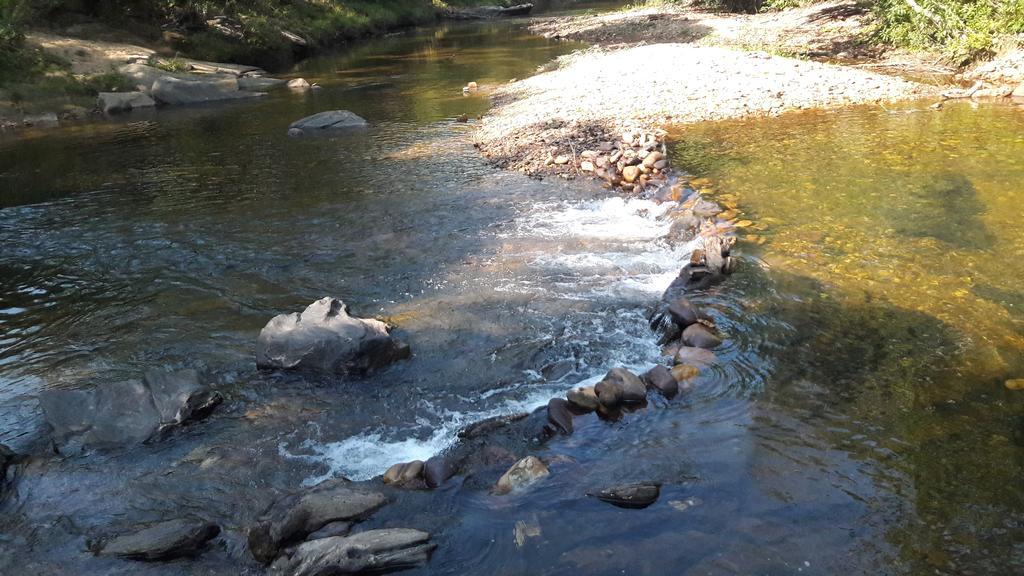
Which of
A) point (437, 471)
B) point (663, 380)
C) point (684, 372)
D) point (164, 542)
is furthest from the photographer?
point (684, 372)

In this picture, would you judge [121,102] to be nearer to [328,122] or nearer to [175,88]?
[175,88]

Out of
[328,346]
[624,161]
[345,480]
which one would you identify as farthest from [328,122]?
[345,480]

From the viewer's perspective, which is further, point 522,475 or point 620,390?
point 620,390

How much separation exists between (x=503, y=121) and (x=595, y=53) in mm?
12525

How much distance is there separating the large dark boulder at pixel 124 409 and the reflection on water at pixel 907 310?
5.26m

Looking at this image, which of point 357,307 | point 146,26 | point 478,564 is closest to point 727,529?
point 478,564

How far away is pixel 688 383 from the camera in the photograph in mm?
6750

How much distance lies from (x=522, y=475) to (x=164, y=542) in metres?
2.61

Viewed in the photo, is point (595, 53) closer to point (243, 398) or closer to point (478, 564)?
point (243, 398)

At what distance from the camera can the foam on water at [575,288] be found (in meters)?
6.18

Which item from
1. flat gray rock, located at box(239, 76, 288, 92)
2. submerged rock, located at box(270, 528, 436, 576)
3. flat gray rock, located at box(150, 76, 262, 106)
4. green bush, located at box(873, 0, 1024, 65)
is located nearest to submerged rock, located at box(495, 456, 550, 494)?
submerged rock, located at box(270, 528, 436, 576)

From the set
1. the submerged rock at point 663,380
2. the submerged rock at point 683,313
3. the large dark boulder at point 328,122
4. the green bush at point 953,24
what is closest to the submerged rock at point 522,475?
the submerged rock at point 663,380

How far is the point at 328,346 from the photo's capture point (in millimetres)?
7340

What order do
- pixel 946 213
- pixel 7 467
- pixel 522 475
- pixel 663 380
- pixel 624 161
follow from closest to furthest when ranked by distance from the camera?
pixel 522 475
pixel 7 467
pixel 663 380
pixel 946 213
pixel 624 161
